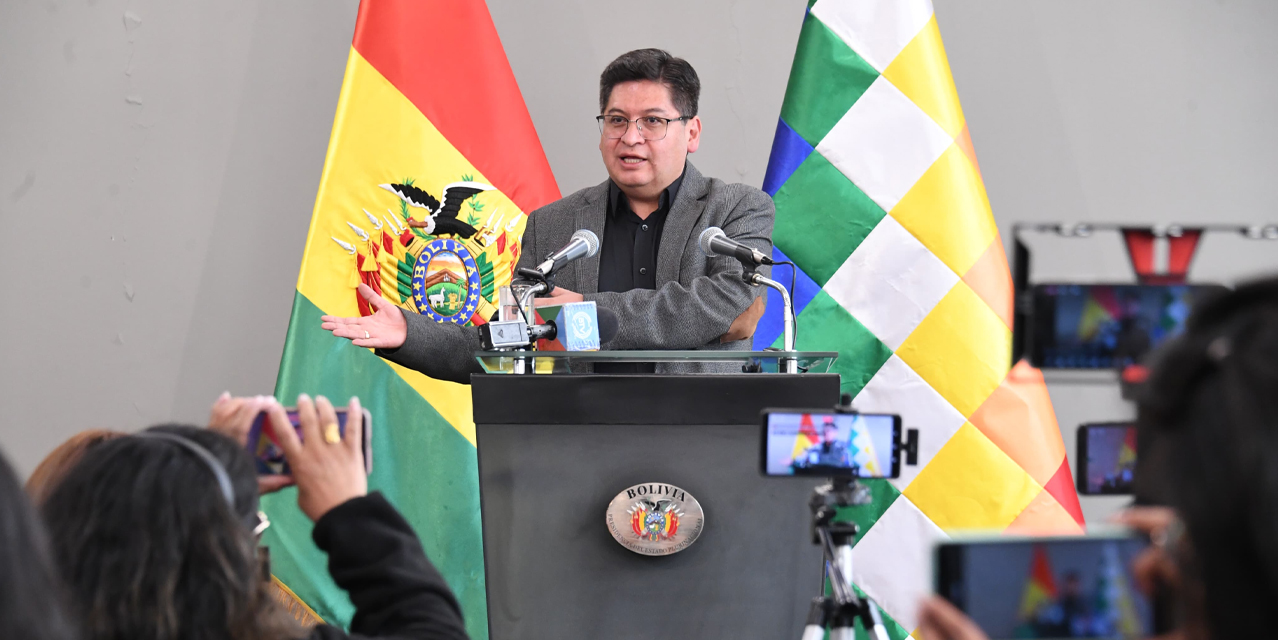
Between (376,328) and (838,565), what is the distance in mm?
1041

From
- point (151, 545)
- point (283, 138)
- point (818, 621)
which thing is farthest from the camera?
point (283, 138)

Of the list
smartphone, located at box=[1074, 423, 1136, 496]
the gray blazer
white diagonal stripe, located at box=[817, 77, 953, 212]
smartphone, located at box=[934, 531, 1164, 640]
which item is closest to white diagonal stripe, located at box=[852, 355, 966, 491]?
white diagonal stripe, located at box=[817, 77, 953, 212]

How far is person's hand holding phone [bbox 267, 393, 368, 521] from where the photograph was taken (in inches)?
38.4

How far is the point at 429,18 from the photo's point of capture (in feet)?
8.39

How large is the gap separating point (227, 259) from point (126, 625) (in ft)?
7.75

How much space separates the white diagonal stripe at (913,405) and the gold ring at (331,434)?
5.65 ft

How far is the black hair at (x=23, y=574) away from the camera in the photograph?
48 centimetres

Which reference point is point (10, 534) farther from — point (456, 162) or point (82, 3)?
point (82, 3)

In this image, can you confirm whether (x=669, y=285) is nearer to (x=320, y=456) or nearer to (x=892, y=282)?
(x=892, y=282)

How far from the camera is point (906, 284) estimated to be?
252 cm

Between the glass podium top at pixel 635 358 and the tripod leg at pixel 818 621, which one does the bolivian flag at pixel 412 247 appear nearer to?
the glass podium top at pixel 635 358

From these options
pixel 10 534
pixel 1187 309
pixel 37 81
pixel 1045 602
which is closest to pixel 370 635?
pixel 10 534

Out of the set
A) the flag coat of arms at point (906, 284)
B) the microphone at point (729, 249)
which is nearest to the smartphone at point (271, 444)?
the microphone at point (729, 249)

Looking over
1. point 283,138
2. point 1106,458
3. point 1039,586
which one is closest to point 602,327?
point 1106,458
